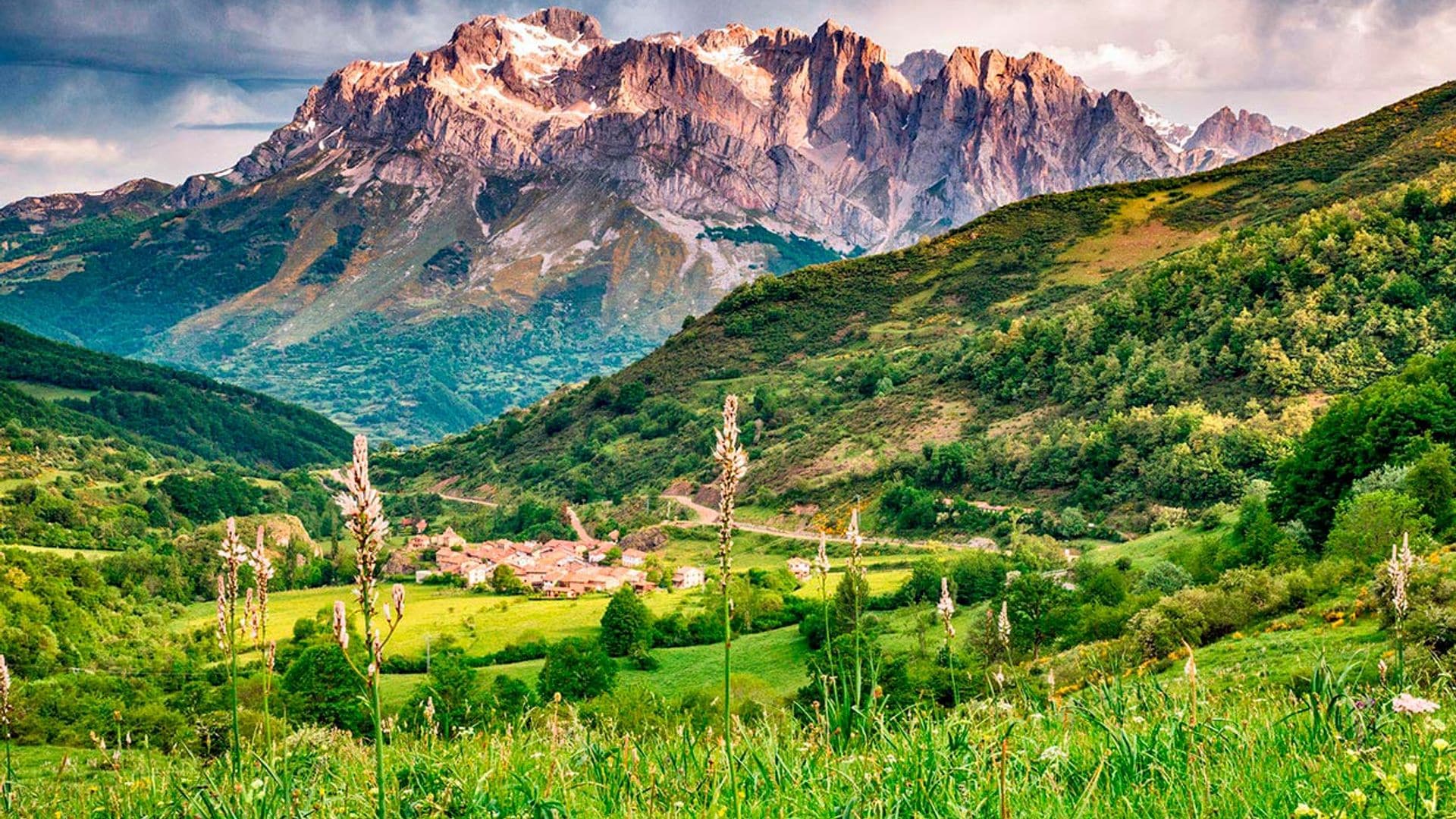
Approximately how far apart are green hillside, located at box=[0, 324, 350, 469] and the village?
294 ft

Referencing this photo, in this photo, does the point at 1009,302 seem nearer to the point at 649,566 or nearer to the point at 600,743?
the point at 649,566

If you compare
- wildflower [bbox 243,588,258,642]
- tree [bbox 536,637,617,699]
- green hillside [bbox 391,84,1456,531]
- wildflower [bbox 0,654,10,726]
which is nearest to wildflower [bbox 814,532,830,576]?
wildflower [bbox 243,588,258,642]

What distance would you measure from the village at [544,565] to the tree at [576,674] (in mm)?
14362

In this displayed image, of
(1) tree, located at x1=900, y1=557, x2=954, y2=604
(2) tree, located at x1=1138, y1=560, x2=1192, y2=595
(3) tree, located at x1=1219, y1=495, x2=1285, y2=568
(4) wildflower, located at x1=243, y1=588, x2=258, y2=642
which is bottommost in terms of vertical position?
(1) tree, located at x1=900, y1=557, x2=954, y2=604

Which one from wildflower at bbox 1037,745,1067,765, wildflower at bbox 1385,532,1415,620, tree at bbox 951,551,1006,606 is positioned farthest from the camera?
tree at bbox 951,551,1006,606

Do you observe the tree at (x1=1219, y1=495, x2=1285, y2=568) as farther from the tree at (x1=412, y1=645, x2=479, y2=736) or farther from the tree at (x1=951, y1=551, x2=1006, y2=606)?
the tree at (x1=412, y1=645, x2=479, y2=736)

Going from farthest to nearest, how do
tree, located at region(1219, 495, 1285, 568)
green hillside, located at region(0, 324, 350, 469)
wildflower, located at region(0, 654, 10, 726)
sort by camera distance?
green hillside, located at region(0, 324, 350, 469)
tree, located at region(1219, 495, 1285, 568)
wildflower, located at region(0, 654, 10, 726)

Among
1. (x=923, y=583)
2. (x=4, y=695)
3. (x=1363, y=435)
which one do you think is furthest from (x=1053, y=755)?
(x=923, y=583)

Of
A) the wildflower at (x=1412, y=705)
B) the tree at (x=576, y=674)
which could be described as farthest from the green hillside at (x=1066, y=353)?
the wildflower at (x=1412, y=705)

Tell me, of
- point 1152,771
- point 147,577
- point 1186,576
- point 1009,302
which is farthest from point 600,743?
point 1009,302

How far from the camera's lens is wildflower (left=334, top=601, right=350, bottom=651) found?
2.90 m

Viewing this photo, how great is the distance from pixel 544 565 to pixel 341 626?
56.7 metres

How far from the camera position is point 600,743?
452 centimetres

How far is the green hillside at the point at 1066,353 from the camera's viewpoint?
48.9 m
